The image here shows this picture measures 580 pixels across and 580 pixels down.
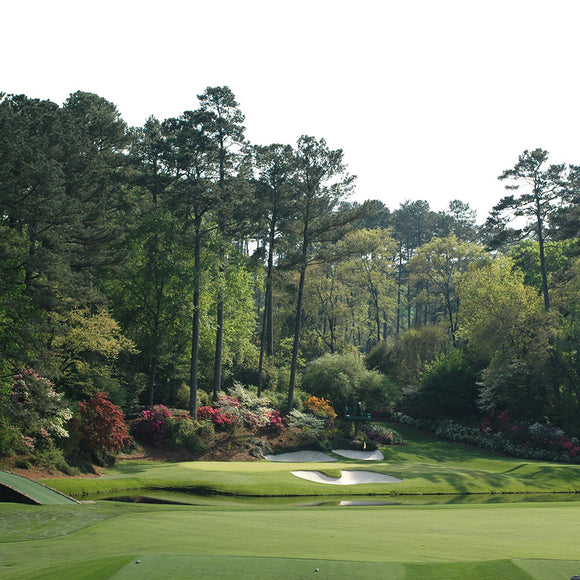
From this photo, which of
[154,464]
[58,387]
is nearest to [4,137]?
[58,387]

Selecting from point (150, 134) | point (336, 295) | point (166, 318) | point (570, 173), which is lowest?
point (166, 318)

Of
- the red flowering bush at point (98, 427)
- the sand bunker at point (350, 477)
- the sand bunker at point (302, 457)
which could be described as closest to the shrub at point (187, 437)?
the sand bunker at point (302, 457)

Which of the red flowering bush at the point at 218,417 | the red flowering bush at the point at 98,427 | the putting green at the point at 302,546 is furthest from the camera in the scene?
the red flowering bush at the point at 218,417

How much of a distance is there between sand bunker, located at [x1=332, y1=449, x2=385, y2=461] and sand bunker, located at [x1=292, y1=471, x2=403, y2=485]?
278 inches

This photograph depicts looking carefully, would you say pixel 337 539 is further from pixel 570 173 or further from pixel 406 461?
pixel 570 173

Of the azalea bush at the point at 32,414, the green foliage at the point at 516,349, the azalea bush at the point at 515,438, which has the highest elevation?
the green foliage at the point at 516,349

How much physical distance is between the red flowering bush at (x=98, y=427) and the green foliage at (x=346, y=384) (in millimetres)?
16816

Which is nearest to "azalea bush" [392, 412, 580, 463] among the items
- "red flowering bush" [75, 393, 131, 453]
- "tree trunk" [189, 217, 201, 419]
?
"tree trunk" [189, 217, 201, 419]

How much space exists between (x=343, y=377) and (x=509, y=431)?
431 inches

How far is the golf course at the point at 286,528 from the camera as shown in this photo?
699 centimetres

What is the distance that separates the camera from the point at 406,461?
31312mm

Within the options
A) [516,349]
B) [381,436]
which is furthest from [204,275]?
[516,349]

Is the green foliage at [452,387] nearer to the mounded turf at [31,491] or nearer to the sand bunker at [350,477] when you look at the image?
the sand bunker at [350,477]

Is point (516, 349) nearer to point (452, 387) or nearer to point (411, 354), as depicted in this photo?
point (452, 387)
